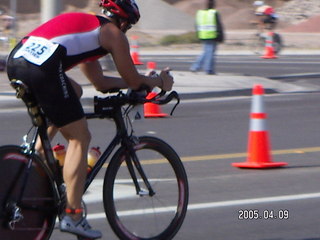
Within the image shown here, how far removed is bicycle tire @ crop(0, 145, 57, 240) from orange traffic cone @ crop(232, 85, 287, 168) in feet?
13.2

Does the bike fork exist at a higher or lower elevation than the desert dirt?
higher

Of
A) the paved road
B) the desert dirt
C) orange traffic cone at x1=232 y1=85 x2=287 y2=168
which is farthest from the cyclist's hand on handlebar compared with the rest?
the desert dirt

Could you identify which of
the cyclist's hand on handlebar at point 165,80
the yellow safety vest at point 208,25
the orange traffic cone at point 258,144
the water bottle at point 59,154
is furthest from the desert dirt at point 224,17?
the water bottle at point 59,154

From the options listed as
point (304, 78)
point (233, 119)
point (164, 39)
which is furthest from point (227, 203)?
point (164, 39)

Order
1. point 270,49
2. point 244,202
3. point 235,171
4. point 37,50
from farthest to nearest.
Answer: point 270,49 < point 235,171 < point 244,202 < point 37,50

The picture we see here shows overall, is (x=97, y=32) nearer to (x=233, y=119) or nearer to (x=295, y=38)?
(x=233, y=119)

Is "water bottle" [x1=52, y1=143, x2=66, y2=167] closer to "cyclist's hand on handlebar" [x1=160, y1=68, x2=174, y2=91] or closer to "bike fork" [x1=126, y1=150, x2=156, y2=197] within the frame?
"bike fork" [x1=126, y1=150, x2=156, y2=197]

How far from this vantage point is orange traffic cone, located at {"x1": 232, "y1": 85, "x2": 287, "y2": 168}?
9.22m

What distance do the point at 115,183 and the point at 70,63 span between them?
879 mm

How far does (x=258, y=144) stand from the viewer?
934 cm

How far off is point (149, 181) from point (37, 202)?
85 cm

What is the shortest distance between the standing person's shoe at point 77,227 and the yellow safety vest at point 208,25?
14.0 meters

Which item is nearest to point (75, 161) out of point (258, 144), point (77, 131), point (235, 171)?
point (77, 131)

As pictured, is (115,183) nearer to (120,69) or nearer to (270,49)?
(120,69)
